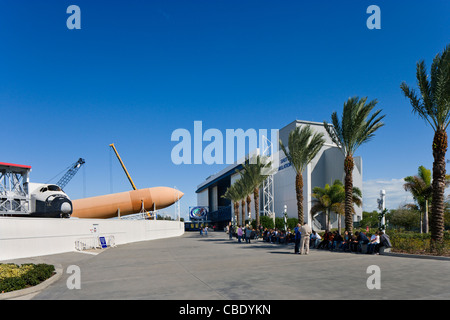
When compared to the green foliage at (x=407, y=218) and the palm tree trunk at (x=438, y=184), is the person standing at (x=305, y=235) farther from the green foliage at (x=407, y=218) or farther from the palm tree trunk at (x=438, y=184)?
the green foliage at (x=407, y=218)

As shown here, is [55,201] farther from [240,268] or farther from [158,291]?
[158,291]

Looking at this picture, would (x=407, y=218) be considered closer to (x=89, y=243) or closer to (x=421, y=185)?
(x=421, y=185)

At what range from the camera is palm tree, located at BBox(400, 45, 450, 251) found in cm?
1512

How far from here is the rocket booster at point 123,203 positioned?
41219 millimetres

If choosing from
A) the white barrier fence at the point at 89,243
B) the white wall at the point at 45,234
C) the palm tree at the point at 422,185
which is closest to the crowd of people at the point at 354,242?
the white barrier fence at the point at 89,243

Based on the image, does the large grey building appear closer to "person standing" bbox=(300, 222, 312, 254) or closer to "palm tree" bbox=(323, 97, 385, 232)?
"palm tree" bbox=(323, 97, 385, 232)

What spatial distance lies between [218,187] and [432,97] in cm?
8680

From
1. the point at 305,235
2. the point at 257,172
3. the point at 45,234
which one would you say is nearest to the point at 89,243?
the point at 45,234

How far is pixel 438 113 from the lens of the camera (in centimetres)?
1588

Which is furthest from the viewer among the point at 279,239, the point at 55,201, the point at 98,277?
the point at 55,201

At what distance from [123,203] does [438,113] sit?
1442 inches

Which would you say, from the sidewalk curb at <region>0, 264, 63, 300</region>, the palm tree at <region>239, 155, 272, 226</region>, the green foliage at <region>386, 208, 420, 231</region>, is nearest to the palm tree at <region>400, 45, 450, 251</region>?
the sidewalk curb at <region>0, 264, 63, 300</region>
